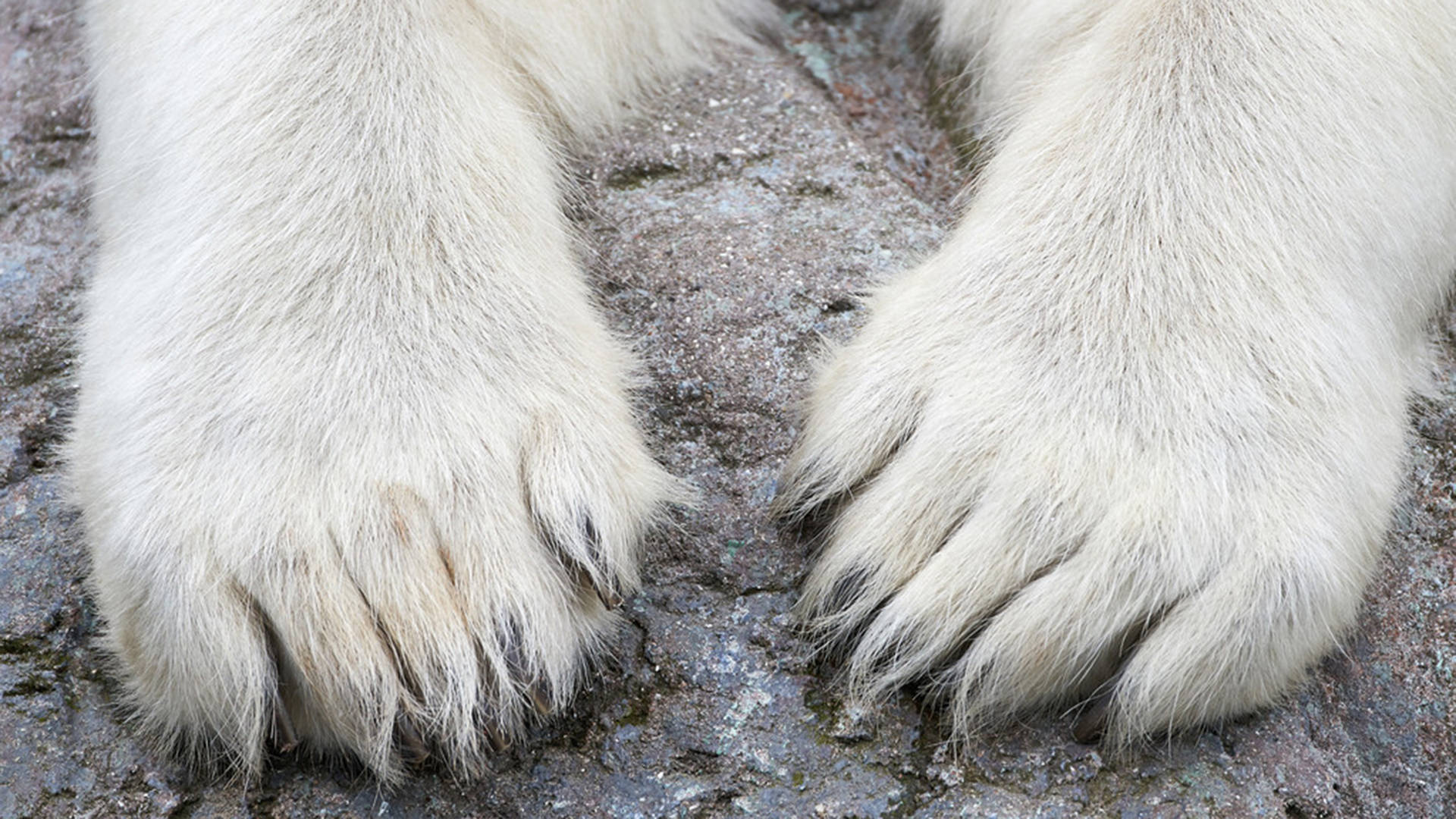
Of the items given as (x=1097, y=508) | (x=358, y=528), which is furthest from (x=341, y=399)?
(x=1097, y=508)

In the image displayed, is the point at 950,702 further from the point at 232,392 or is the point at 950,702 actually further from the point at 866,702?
the point at 232,392

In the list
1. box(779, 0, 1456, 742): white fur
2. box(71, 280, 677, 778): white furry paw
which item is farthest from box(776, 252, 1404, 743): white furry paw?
box(71, 280, 677, 778): white furry paw

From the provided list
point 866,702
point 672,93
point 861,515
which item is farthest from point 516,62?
point 866,702

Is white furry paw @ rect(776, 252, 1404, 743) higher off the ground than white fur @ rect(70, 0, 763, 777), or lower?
lower

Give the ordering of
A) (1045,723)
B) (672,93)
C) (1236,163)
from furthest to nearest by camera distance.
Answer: (672,93) → (1236,163) → (1045,723)

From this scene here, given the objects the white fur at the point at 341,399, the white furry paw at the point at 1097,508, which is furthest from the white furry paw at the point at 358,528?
the white furry paw at the point at 1097,508

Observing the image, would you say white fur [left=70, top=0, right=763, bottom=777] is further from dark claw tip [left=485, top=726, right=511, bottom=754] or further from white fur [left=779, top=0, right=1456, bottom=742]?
white fur [left=779, top=0, right=1456, bottom=742]
